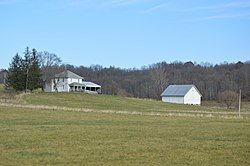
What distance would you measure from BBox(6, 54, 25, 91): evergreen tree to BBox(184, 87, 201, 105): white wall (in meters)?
48.2

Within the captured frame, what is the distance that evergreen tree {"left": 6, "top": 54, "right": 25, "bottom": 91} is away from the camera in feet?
299

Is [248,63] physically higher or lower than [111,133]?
higher

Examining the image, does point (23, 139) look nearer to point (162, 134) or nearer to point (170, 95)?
point (162, 134)

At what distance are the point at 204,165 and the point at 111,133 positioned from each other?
12.0m

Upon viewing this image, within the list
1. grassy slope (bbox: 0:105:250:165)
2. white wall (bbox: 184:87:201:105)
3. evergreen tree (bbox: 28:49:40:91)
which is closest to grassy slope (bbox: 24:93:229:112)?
evergreen tree (bbox: 28:49:40:91)

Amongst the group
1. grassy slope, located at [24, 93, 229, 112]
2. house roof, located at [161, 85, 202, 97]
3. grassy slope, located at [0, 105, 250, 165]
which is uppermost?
house roof, located at [161, 85, 202, 97]

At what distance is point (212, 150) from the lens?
795 inches

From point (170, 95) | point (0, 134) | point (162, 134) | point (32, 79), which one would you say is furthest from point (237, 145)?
point (170, 95)

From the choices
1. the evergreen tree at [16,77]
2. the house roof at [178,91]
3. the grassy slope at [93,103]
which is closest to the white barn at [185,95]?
the house roof at [178,91]

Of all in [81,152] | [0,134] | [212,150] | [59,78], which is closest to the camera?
[81,152]

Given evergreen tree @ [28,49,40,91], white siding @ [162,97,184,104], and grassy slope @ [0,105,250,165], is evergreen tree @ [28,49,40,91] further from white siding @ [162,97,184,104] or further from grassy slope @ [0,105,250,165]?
grassy slope @ [0,105,250,165]

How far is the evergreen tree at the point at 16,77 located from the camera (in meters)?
91.1

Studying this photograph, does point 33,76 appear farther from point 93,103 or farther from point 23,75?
point 93,103

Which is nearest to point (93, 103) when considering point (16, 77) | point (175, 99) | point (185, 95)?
point (16, 77)
